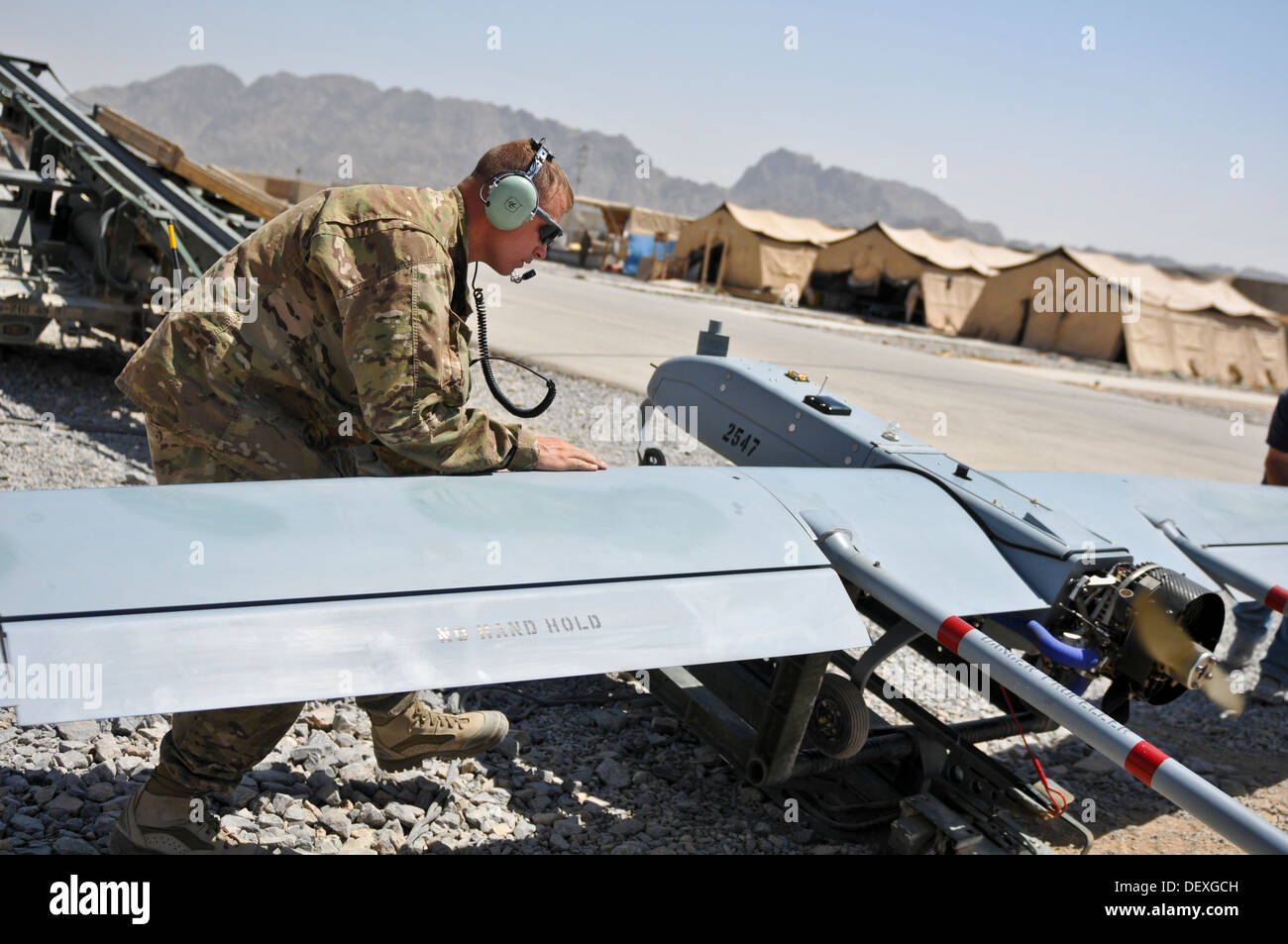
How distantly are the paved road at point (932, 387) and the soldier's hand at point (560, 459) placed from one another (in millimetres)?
8747

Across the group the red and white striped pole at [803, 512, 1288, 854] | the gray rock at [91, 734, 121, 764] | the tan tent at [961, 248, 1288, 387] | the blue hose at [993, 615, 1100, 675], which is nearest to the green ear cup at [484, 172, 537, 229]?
the red and white striped pole at [803, 512, 1288, 854]

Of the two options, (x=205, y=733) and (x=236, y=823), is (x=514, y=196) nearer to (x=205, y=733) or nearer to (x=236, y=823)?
(x=205, y=733)

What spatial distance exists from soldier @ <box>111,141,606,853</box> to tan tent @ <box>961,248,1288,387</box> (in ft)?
105

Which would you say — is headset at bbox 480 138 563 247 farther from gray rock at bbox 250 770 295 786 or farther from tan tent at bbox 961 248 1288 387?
tan tent at bbox 961 248 1288 387

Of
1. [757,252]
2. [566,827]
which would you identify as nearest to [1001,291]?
[757,252]

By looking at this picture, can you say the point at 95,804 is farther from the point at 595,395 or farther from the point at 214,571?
the point at 595,395

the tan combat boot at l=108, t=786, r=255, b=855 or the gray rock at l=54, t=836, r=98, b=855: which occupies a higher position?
the tan combat boot at l=108, t=786, r=255, b=855

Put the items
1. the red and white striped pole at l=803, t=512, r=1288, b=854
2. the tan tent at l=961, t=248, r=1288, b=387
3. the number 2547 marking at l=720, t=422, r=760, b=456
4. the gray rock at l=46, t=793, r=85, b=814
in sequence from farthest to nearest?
the tan tent at l=961, t=248, r=1288, b=387, the number 2547 marking at l=720, t=422, r=760, b=456, the gray rock at l=46, t=793, r=85, b=814, the red and white striped pole at l=803, t=512, r=1288, b=854

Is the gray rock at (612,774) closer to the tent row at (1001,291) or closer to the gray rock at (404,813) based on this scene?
the gray rock at (404,813)

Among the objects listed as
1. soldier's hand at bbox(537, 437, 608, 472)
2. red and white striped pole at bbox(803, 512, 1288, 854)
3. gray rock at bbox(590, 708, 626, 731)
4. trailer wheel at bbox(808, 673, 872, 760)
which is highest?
soldier's hand at bbox(537, 437, 608, 472)

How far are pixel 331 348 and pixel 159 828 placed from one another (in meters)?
1.59

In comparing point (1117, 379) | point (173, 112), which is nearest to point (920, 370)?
point (1117, 379)

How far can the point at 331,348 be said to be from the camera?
3.09 meters

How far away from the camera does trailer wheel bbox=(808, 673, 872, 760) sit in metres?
3.69
